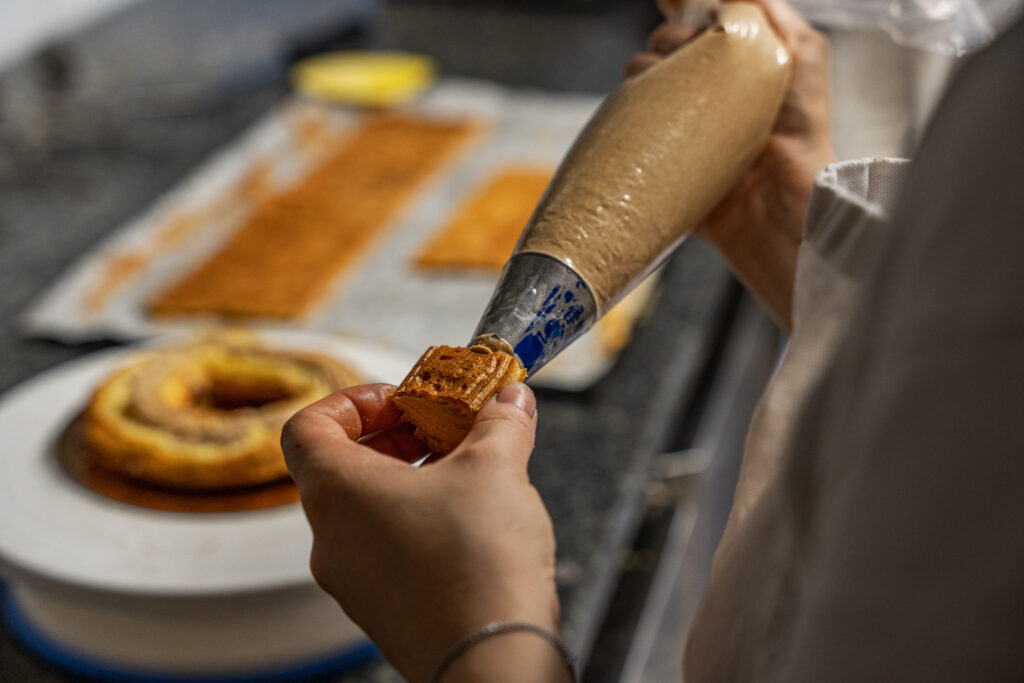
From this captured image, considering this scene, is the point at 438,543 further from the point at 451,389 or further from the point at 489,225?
the point at 489,225

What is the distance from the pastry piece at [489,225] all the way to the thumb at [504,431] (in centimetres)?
103

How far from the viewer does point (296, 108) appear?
208cm

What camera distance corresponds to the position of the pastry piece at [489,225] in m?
1.58

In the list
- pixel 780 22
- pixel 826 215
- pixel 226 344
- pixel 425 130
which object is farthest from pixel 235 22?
pixel 826 215

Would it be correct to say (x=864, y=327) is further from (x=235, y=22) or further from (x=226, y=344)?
(x=235, y=22)

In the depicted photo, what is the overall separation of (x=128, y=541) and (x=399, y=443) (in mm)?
369

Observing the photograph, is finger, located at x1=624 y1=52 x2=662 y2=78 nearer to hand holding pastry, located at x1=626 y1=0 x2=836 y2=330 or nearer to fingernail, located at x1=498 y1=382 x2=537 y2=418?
hand holding pastry, located at x1=626 y1=0 x2=836 y2=330

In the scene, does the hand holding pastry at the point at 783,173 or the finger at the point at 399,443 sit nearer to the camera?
the finger at the point at 399,443

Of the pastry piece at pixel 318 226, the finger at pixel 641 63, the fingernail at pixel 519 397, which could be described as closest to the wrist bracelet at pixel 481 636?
the fingernail at pixel 519 397

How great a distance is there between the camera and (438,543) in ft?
1.33

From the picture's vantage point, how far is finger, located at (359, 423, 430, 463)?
0.51 m

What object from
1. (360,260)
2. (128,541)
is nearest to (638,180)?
(128,541)

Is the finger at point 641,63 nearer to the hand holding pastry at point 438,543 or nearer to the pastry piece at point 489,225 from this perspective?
the hand holding pastry at point 438,543

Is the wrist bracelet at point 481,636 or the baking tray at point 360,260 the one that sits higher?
the wrist bracelet at point 481,636
